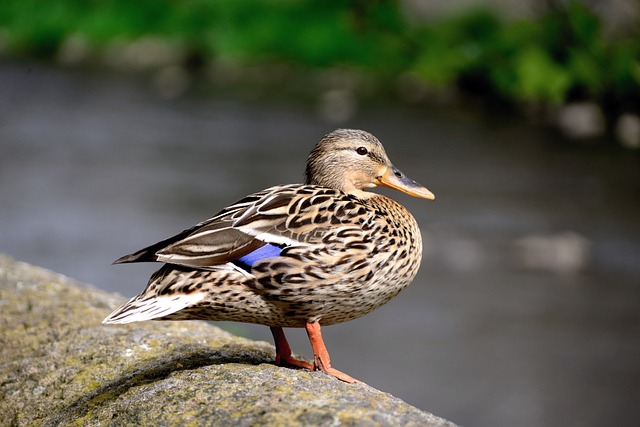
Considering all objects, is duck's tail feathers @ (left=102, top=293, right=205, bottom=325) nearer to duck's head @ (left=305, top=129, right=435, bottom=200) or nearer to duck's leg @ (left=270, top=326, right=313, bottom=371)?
duck's leg @ (left=270, top=326, right=313, bottom=371)

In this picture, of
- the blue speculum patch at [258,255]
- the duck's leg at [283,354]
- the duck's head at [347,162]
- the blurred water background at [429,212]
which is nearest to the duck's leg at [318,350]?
the duck's leg at [283,354]

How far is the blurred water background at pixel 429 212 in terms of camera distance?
5.80 metres

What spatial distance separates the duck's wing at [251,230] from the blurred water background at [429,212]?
237 cm

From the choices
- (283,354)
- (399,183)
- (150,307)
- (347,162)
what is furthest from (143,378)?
(399,183)

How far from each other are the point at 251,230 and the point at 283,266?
0.53 ft

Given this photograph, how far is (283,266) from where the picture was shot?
9.66ft

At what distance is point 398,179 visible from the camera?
3.61 m

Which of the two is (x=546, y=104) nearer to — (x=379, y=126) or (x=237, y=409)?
(x=379, y=126)

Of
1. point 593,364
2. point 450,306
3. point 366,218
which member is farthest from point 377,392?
point 450,306

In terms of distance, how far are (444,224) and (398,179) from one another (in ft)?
14.9

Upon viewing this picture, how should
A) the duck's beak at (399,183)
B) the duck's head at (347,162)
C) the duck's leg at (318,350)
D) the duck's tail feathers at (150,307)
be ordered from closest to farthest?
1. the duck's tail feathers at (150,307)
2. the duck's leg at (318,350)
3. the duck's head at (347,162)
4. the duck's beak at (399,183)

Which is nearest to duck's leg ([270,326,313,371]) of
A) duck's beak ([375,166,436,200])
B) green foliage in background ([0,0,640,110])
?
duck's beak ([375,166,436,200])

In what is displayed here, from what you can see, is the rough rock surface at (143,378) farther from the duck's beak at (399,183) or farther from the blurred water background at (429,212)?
the blurred water background at (429,212)

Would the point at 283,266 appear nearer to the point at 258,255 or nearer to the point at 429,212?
the point at 258,255
